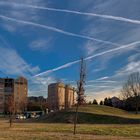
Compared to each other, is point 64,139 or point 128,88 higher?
point 128,88

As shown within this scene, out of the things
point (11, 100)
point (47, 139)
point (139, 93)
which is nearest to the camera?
point (47, 139)

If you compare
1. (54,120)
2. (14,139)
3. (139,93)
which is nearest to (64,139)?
(14,139)

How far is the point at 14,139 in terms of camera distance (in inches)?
1287

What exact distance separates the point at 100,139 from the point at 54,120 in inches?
2337

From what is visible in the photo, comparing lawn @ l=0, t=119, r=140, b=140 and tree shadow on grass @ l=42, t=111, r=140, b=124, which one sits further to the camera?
tree shadow on grass @ l=42, t=111, r=140, b=124

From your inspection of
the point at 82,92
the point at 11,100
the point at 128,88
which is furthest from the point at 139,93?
the point at 82,92

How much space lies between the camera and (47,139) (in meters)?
32.6

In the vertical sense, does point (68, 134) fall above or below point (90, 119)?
below

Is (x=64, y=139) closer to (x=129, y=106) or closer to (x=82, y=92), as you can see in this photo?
(x=82, y=92)

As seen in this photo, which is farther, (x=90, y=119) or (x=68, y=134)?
(x=90, y=119)

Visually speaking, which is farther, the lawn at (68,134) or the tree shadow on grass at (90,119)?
the tree shadow on grass at (90,119)

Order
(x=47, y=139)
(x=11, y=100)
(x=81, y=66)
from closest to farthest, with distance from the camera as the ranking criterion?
(x=47, y=139)
(x=81, y=66)
(x=11, y=100)

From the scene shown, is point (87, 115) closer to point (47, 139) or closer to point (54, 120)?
point (54, 120)

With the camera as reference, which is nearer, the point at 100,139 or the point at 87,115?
the point at 100,139
